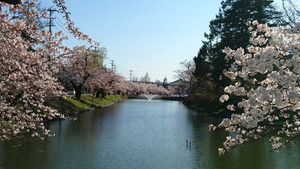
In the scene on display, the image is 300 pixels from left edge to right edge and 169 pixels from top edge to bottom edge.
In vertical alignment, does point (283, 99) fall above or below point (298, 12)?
below

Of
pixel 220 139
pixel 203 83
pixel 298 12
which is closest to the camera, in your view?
pixel 220 139

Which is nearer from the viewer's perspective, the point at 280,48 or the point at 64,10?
the point at 64,10

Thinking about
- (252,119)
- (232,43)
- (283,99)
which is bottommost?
(252,119)

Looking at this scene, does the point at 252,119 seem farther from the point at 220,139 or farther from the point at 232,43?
the point at 232,43

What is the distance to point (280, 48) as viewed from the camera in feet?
17.5

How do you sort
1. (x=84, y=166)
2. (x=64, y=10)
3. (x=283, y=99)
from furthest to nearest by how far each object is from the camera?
(x=84, y=166) < (x=283, y=99) < (x=64, y=10)

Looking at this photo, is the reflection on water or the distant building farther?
the distant building

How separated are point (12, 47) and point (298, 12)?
16895 millimetres

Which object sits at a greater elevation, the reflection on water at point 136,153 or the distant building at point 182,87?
the distant building at point 182,87

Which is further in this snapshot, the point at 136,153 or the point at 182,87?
the point at 182,87

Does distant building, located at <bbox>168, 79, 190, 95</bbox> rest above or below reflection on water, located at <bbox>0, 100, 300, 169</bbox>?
above

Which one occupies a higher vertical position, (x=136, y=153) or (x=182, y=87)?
(x=182, y=87)

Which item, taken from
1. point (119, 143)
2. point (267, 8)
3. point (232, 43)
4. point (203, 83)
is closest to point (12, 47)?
point (119, 143)

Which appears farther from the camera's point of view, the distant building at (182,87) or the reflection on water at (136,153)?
the distant building at (182,87)
